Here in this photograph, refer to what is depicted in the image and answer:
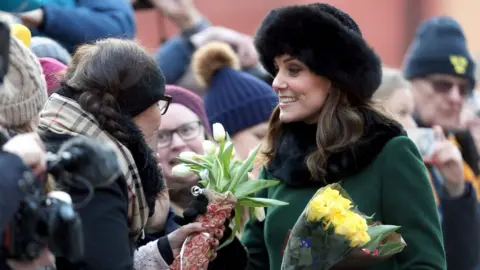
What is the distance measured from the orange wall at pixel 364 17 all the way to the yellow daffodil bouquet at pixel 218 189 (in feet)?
18.0

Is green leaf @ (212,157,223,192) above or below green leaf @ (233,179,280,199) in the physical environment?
above

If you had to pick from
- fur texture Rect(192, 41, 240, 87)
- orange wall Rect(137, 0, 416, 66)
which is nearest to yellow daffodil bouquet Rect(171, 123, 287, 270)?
fur texture Rect(192, 41, 240, 87)

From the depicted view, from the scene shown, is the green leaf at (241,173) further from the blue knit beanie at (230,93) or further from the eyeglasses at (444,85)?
the eyeglasses at (444,85)

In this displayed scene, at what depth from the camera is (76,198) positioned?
3.32 m

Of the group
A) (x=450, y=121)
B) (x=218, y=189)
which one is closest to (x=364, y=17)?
(x=450, y=121)

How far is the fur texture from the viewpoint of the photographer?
18.7 ft

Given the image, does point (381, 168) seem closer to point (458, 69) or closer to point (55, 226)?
point (55, 226)

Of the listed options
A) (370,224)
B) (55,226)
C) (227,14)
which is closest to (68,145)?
(55,226)

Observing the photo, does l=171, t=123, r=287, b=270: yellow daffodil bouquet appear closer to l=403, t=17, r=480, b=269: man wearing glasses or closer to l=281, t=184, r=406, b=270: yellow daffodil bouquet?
l=281, t=184, r=406, b=270: yellow daffodil bouquet

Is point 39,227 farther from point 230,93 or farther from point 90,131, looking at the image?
point 230,93

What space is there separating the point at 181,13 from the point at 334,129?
2.90m

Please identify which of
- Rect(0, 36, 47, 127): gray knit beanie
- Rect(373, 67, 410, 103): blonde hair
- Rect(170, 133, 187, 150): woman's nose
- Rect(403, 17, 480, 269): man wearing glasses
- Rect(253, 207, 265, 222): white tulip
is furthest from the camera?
Rect(373, 67, 410, 103): blonde hair

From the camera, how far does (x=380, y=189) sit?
410 cm

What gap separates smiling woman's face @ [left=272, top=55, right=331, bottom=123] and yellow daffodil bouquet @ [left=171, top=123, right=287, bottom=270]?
21 cm
